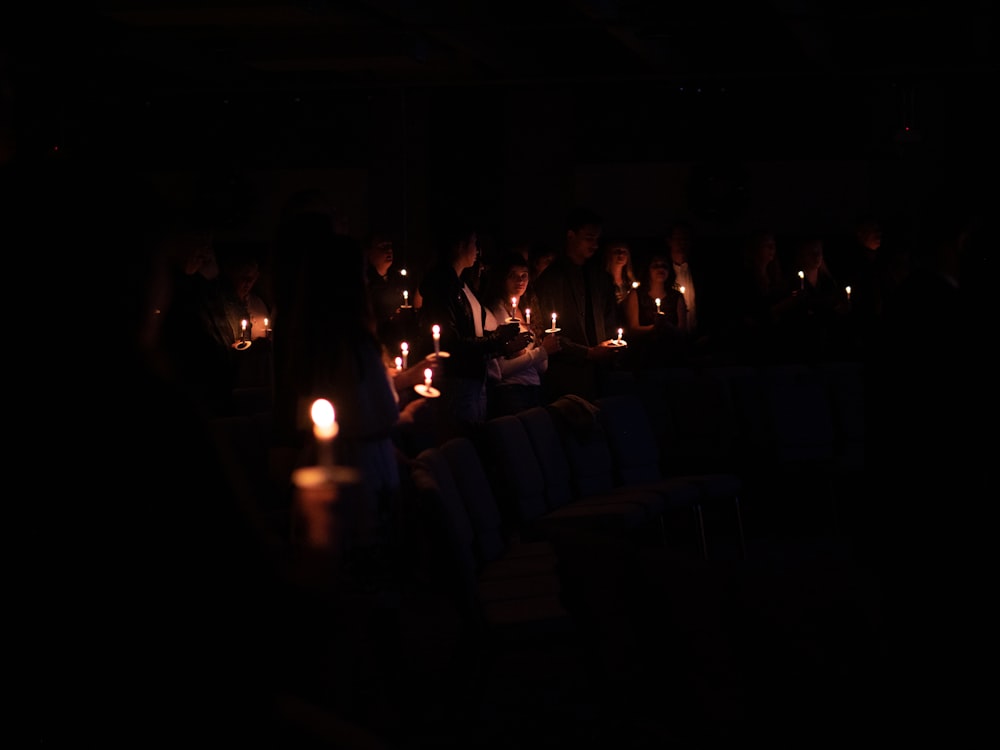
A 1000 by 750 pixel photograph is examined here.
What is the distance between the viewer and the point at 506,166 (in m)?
13.5

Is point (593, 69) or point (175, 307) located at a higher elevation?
point (593, 69)

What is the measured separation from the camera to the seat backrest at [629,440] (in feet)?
22.4

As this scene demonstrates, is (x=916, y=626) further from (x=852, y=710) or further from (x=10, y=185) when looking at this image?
(x=10, y=185)

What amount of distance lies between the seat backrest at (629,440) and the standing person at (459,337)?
900mm

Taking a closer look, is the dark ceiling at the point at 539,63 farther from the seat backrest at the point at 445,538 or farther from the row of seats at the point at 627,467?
the seat backrest at the point at 445,538

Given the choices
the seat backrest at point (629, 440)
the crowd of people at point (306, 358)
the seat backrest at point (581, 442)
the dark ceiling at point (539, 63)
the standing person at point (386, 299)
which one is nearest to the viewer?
the crowd of people at point (306, 358)

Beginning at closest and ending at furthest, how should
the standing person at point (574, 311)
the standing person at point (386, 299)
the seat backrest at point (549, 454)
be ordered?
the seat backrest at point (549, 454) → the standing person at point (574, 311) → the standing person at point (386, 299)

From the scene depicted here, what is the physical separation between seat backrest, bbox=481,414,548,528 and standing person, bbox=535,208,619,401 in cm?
145

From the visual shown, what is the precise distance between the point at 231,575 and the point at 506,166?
1251 centimetres

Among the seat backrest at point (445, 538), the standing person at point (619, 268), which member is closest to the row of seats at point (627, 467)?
the seat backrest at point (445, 538)

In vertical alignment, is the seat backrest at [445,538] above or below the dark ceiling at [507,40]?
below

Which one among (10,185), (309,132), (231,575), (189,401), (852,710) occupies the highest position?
(309,132)

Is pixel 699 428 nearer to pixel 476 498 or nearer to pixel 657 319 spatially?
pixel 657 319

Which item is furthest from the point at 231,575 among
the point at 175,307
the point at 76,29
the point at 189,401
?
the point at 76,29
